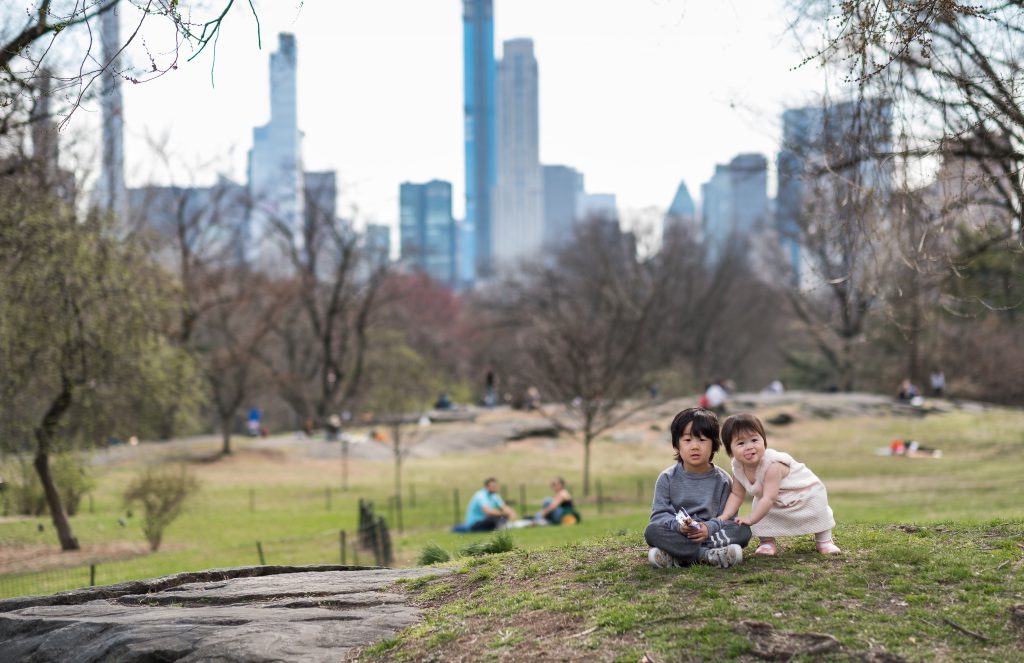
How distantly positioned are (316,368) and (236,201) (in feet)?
33.1

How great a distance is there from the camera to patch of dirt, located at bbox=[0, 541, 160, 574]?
17453mm

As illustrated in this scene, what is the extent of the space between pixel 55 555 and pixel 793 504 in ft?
53.2

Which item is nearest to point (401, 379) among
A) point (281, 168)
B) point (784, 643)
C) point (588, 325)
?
point (588, 325)

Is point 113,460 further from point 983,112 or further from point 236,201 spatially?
point 983,112

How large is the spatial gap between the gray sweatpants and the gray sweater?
5 centimetres

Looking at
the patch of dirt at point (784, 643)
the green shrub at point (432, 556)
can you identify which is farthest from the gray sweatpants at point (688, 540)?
the green shrub at point (432, 556)

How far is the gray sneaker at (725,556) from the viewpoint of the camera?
658 centimetres

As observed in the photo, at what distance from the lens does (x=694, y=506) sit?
6762 mm

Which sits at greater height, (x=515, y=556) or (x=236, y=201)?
(x=236, y=201)

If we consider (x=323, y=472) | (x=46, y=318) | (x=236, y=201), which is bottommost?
(x=323, y=472)

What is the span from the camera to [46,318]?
650 inches

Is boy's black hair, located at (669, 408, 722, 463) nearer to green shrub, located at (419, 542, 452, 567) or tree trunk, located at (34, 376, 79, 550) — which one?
green shrub, located at (419, 542, 452, 567)

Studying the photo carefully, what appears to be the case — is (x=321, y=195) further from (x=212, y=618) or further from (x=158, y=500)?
(x=212, y=618)

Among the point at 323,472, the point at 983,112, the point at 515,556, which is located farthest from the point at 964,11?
the point at 323,472
